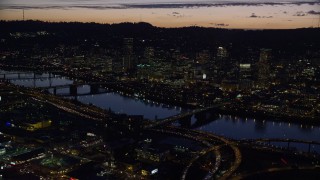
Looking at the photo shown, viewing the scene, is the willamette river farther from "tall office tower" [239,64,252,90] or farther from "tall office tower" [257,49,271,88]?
"tall office tower" [257,49,271,88]

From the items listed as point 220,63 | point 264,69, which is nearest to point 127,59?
point 220,63

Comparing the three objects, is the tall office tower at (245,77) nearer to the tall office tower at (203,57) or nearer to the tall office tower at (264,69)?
the tall office tower at (264,69)

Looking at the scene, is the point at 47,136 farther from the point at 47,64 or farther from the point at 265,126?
the point at 47,64

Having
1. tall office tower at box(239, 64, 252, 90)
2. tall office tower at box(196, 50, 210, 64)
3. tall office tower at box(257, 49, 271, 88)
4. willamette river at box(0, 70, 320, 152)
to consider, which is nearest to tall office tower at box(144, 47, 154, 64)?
tall office tower at box(196, 50, 210, 64)

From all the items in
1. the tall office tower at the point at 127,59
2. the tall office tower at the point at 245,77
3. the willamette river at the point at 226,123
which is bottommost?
the willamette river at the point at 226,123

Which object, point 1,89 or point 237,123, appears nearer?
point 237,123

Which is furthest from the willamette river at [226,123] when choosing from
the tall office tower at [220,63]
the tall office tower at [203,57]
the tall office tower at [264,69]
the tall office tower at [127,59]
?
the tall office tower at [203,57]

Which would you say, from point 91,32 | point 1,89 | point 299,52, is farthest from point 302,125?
point 91,32

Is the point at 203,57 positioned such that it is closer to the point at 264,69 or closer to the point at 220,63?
the point at 220,63

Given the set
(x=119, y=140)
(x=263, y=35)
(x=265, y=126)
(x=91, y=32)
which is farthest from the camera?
(x=91, y=32)
